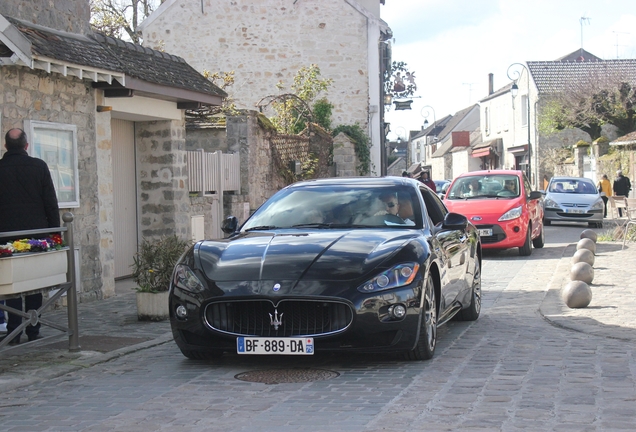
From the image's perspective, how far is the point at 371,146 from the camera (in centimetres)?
3284

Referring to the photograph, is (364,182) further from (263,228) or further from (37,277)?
(37,277)

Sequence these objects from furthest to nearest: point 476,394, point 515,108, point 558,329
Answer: point 515,108 → point 558,329 → point 476,394

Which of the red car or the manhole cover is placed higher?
the red car

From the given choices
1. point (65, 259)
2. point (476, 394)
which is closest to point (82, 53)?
point (65, 259)

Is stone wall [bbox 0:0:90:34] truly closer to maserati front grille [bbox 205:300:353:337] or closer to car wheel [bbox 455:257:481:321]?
maserati front grille [bbox 205:300:353:337]

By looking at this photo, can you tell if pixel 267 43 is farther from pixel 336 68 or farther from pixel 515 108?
pixel 515 108

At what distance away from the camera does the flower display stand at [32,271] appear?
6.96 metres

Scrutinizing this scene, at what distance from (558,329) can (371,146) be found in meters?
24.2

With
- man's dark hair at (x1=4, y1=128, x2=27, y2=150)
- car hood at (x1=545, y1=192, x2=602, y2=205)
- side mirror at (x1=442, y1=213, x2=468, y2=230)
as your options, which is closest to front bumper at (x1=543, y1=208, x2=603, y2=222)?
car hood at (x1=545, y1=192, x2=602, y2=205)

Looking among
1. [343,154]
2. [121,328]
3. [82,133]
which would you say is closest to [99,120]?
[82,133]

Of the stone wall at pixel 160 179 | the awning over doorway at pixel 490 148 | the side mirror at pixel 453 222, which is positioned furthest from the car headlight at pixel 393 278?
the awning over doorway at pixel 490 148

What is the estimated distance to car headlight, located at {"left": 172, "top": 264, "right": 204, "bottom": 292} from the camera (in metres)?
6.84

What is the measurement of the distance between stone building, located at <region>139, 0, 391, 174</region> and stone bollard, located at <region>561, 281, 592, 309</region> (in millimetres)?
22711

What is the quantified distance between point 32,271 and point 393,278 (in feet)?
9.48
